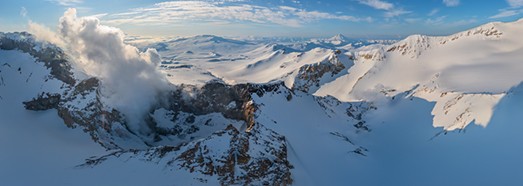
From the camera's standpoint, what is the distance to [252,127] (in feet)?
216

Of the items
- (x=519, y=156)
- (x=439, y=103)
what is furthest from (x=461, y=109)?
(x=519, y=156)

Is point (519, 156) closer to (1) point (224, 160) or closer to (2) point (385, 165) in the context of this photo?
(2) point (385, 165)

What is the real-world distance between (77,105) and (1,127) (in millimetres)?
14571

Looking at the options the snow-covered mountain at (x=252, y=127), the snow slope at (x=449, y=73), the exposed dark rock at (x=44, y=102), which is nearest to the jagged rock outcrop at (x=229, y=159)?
the snow-covered mountain at (x=252, y=127)

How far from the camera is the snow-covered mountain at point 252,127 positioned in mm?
56875

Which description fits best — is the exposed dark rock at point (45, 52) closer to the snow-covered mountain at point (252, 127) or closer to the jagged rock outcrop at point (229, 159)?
the snow-covered mountain at point (252, 127)

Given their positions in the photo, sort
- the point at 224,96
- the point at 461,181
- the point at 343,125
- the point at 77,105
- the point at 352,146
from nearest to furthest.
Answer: the point at 461,181 → the point at 352,146 → the point at 77,105 → the point at 343,125 → the point at 224,96

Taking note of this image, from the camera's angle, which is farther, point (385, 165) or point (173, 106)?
point (173, 106)

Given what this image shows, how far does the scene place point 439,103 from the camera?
306ft

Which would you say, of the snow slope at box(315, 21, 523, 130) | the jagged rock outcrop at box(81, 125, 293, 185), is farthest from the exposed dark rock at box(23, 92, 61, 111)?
the snow slope at box(315, 21, 523, 130)

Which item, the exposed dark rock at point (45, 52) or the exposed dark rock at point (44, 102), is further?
the exposed dark rock at point (45, 52)

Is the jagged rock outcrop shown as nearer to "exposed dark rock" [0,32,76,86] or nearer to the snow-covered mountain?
the snow-covered mountain

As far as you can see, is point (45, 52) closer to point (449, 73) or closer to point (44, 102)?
point (44, 102)

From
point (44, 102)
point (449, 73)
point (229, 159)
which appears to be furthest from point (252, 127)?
point (449, 73)
